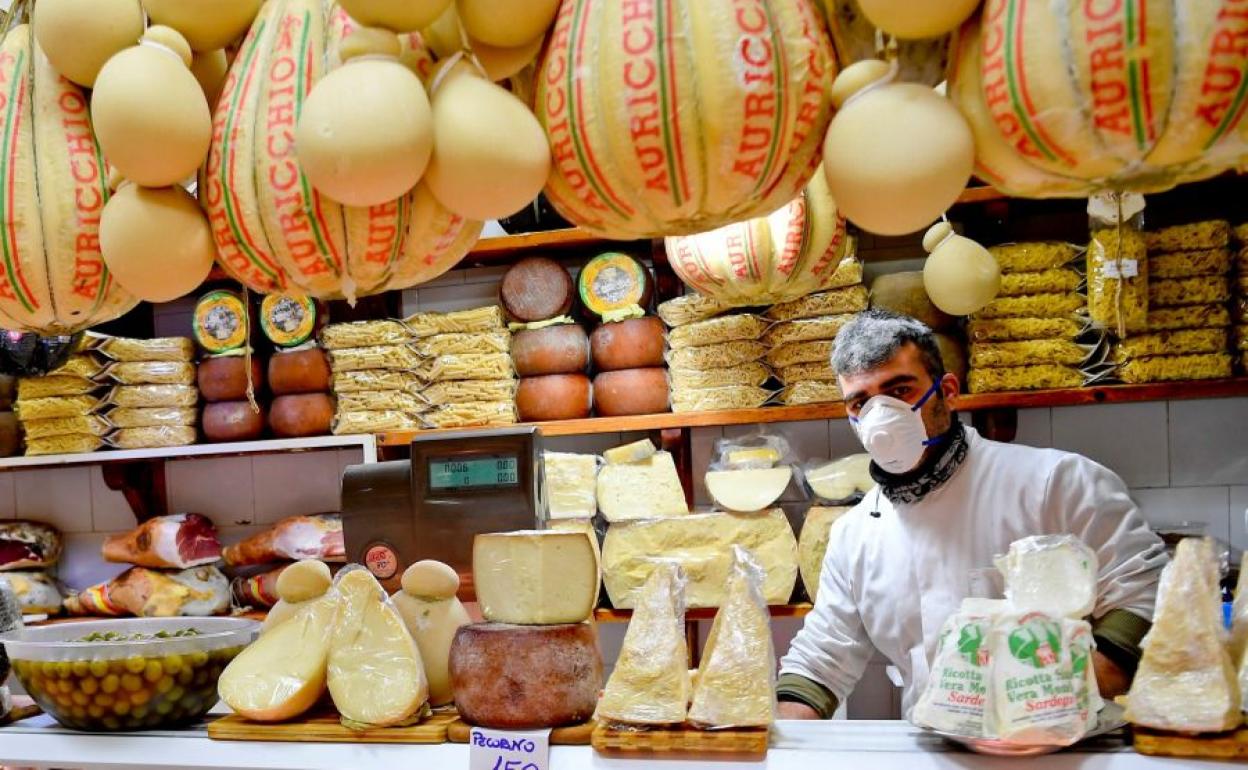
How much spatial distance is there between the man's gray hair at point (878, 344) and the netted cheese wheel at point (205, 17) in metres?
1.45

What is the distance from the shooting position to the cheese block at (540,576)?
3.78 feet

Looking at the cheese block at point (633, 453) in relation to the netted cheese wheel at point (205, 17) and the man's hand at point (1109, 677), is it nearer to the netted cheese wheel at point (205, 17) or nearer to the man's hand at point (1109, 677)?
the man's hand at point (1109, 677)

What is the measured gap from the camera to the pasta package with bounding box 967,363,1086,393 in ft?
8.66

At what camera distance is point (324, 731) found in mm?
1133

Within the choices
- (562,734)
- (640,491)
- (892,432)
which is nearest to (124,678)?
(562,734)

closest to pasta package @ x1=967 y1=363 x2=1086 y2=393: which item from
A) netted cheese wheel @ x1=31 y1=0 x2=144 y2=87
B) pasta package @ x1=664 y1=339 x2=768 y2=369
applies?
pasta package @ x1=664 y1=339 x2=768 y2=369

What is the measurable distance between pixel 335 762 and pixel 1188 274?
7.94 ft

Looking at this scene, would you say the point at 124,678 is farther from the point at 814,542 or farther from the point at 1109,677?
the point at 814,542

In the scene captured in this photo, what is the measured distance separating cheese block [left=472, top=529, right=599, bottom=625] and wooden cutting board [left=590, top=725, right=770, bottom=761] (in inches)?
6.5

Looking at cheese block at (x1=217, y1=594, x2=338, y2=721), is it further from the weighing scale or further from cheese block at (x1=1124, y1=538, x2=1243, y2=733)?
cheese block at (x1=1124, y1=538, x2=1243, y2=733)

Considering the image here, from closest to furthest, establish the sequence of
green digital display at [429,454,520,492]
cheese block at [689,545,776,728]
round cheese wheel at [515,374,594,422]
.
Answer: cheese block at [689,545,776,728], green digital display at [429,454,520,492], round cheese wheel at [515,374,594,422]

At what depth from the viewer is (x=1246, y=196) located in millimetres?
2762

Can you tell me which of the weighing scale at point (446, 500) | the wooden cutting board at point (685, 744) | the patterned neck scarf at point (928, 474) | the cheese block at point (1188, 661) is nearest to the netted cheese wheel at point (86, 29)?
the wooden cutting board at point (685, 744)

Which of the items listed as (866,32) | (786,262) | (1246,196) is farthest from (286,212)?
(1246,196)
